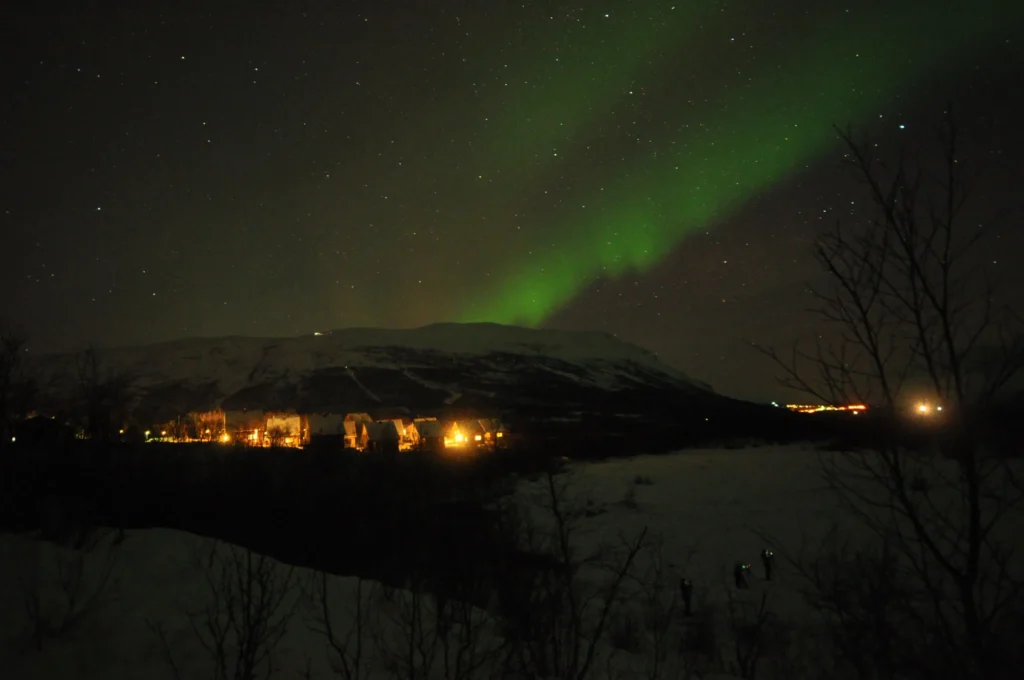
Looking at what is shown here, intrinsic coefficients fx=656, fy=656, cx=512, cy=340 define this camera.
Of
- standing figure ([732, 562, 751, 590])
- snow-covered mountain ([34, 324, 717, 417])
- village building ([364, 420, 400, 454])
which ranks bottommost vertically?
standing figure ([732, 562, 751, 590])

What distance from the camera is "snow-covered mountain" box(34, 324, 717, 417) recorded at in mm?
103812

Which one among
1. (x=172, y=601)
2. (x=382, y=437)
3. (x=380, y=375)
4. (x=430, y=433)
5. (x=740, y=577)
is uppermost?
(x=380, y=375)

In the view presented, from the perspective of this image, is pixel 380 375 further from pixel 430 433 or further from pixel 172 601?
pixel 172 601

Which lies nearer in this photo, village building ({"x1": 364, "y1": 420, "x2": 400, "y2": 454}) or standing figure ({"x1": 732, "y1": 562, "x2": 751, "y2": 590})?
standing figure ({"x1": 732, "y1": 562, "x2": 751, "y2": 590})

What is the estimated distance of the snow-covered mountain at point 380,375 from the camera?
10381 centimetres

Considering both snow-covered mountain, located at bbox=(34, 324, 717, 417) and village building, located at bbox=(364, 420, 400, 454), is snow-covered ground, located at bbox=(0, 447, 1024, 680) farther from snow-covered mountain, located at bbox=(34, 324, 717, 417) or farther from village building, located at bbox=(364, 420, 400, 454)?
snow-covered mountain, located at bbox=(34, 324, 717, 417)

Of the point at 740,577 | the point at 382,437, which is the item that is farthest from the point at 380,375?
the point at 740,577

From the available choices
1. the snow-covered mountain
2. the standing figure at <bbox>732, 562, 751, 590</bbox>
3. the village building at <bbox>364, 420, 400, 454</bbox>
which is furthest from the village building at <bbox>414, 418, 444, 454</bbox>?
the standing figure at <bbox>732, 562, 751, 590</bbox>

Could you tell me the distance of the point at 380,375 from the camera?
115562 millimetres

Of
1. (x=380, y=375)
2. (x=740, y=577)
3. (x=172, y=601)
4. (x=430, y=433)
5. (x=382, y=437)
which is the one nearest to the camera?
(x=172, y=601)

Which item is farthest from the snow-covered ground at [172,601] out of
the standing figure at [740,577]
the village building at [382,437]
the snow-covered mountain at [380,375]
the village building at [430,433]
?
the snow-covered mountain at [380,375]

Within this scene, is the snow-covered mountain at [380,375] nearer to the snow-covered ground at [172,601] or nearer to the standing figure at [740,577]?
the snow-covered ground at [172,601]

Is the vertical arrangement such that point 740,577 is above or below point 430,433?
below

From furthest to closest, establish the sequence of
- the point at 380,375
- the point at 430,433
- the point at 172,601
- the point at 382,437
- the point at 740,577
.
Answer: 1. the point at 380,375
2. the point at 430,433
3. the point at 382,437
4. the point at 740,577
5. the point at 172,601
